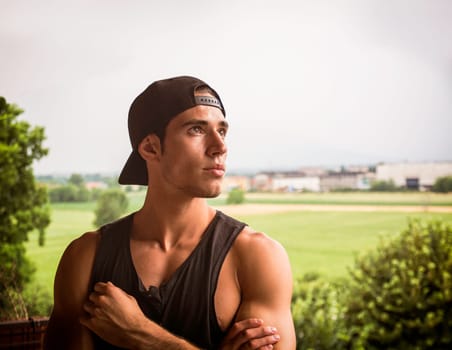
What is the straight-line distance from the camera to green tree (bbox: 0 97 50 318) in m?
3.34

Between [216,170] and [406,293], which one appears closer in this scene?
[216,170]

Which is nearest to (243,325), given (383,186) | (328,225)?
(328,225)

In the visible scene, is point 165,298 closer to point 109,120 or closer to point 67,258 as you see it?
point 67,258

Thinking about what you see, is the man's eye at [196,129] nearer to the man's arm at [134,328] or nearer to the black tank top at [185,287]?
the black tank top at [185,287]

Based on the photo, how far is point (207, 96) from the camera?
4.90 ft

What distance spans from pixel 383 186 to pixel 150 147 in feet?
9.12

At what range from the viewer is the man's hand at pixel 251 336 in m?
1.36

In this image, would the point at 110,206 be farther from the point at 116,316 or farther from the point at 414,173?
the point at 116,316

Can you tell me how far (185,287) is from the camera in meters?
1.44

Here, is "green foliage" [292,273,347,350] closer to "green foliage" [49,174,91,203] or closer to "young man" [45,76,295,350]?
"green foliage" [49,174,91,203]

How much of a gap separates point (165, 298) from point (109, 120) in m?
2.15

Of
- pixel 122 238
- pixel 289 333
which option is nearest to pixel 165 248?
pixel 122 238

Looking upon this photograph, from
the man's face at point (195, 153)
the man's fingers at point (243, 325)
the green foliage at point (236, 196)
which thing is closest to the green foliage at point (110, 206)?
the green foliage at point (236, 196)

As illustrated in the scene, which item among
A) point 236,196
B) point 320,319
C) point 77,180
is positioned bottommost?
point 320,319
